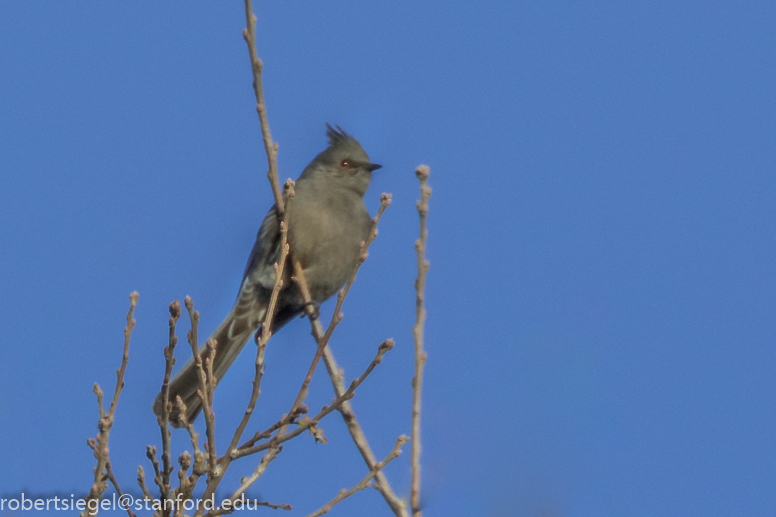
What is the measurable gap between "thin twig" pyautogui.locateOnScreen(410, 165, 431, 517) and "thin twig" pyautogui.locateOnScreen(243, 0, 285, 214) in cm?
154

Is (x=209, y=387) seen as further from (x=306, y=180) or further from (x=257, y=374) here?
(x=306, y=180)

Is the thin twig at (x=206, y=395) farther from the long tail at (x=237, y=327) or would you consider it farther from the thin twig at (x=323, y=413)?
the long tail at (x=237, y=327)

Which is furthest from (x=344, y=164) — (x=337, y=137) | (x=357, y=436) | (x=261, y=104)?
(x=357, y=436)

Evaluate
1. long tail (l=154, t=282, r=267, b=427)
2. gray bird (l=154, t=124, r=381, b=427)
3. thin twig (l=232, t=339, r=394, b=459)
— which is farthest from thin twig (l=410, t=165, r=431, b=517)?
long tail (l=154, t=282, r=267, b=427)

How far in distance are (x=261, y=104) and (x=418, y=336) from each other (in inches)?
76.1

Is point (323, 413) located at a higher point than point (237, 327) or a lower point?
lower

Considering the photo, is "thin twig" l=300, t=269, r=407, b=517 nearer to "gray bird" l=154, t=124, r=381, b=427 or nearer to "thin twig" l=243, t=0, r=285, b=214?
"thin twig" l=243, t=0, r=285, b=214

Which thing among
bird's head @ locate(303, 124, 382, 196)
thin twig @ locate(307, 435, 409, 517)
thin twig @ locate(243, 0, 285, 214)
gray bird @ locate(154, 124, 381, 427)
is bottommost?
thin twig @ locate(307, 435, 409, 517)

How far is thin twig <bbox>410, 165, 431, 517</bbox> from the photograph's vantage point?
3.52 metres

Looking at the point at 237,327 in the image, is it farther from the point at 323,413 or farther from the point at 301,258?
the point at 323,413

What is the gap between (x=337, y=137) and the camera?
7621mm

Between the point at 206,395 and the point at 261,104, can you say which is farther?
the point at 261,104

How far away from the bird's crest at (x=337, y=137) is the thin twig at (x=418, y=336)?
13.4 feet

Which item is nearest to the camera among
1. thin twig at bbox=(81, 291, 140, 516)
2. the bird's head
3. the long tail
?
thin twig at bbox=(81, 291, 140, 516)
